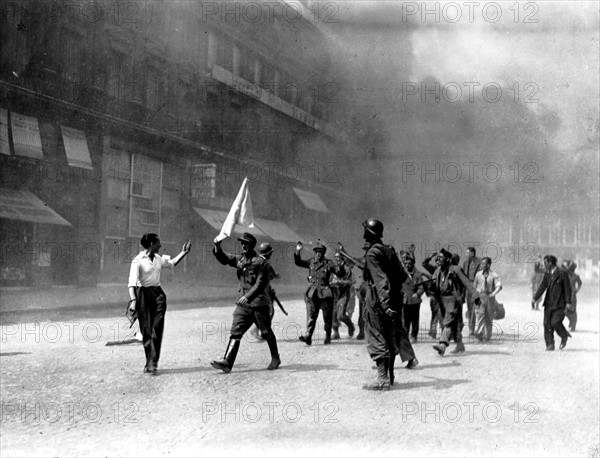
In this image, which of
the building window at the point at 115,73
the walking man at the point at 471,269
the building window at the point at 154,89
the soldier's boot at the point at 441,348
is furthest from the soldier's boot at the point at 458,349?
the building window at the point at 154,89

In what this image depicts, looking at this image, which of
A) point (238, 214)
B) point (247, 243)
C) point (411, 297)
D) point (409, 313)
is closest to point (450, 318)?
point (411, 297)

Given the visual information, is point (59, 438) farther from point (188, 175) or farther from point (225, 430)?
point (188, 175)

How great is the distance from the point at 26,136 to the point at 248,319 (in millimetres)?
10314

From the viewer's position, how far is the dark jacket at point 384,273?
524 cm

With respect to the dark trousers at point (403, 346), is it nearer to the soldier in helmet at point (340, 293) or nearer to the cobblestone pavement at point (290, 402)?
the cobblestone pavement at point (290, 402)

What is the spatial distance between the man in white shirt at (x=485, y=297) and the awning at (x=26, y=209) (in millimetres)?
9791

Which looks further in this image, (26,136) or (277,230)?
(277,230)

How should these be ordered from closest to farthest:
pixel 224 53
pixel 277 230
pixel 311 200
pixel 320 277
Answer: pixel 320 277
pixel 224 53
pixel 277 230
pixel 311 200

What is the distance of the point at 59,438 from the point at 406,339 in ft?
12.1

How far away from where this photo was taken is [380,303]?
527 centimetres

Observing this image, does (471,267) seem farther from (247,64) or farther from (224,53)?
(247,64)

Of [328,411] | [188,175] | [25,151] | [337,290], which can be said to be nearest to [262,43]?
[188,175]

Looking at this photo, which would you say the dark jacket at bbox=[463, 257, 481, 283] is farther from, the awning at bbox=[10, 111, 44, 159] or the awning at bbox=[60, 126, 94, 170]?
the awning at bbox=[10, 111, 44, 159]

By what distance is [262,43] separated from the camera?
2208cm
